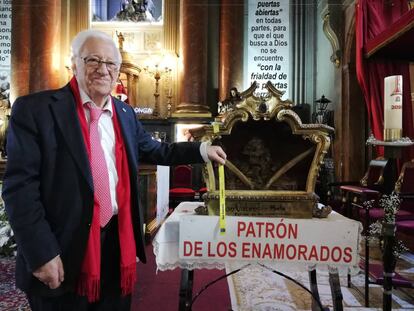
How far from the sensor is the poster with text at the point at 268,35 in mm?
7892

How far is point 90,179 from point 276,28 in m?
7.45

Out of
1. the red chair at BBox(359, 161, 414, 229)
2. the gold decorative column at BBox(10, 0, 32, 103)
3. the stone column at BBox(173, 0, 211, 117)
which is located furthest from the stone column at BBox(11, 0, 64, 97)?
the red chair at BBox(359, 161, 414, 229)

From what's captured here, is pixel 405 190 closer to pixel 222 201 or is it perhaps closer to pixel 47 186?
pixel 222 201

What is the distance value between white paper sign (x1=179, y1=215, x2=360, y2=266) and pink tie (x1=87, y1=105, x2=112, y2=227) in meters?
0.44

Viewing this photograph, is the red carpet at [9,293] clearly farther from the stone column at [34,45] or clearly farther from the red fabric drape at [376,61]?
the stone column at [34,45]

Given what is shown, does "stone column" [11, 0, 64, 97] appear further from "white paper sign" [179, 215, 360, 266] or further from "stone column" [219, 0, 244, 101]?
"white paper sign" [179, 215, 360, 266]

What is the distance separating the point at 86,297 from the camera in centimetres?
136

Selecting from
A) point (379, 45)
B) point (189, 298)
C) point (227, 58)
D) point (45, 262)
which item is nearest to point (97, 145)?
point (45, 262)

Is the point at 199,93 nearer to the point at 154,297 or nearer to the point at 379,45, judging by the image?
the point at 379,45

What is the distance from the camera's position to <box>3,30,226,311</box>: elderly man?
3.94ft

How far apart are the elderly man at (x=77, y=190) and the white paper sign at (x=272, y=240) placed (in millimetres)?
311

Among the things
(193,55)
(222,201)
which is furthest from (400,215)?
(193,55)

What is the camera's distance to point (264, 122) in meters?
1.92

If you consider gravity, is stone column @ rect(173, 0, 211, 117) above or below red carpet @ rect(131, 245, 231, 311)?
above
